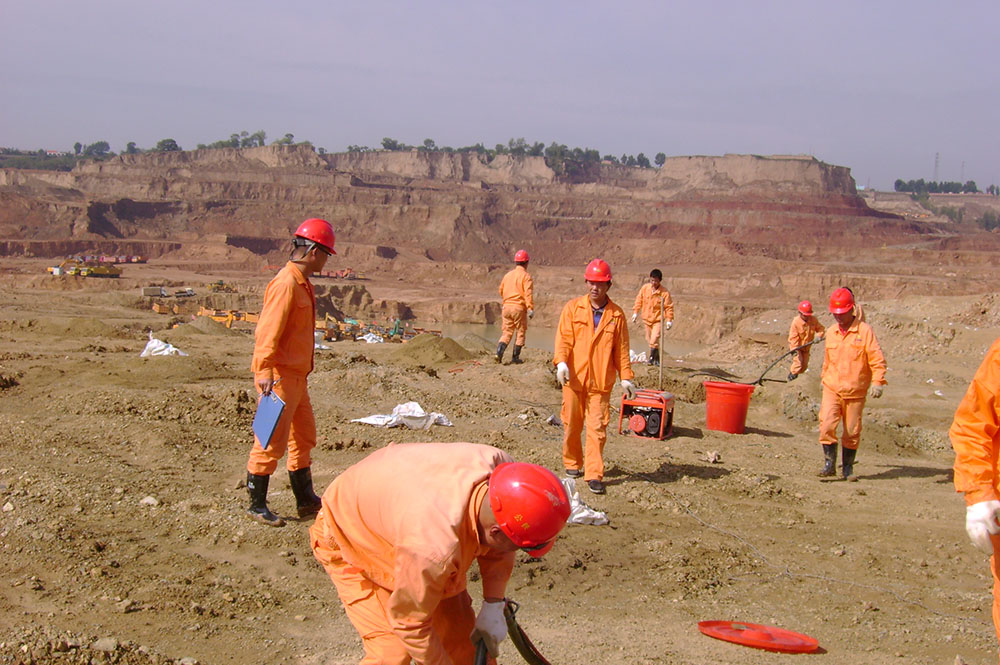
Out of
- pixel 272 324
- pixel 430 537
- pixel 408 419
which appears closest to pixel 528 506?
pixel 430 537

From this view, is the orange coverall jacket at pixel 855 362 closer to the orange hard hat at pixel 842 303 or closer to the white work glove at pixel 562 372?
the orange hard hat at pixel 842 303

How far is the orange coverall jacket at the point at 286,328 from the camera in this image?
5.40 m

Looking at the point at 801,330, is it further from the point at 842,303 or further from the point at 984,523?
the point at 984,523

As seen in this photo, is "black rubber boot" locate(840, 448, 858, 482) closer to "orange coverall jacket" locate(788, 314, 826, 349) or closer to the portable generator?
the portable generator

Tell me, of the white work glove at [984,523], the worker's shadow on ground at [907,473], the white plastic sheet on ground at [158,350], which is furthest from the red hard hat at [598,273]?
the white plastic sheet on ground at [158,350]

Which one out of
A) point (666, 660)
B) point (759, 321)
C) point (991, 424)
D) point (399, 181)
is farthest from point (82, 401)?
point (399, 181)

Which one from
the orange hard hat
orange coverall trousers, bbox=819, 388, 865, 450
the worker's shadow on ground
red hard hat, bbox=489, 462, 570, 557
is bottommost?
the worker's shadow on ground

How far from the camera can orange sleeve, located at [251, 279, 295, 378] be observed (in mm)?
5387

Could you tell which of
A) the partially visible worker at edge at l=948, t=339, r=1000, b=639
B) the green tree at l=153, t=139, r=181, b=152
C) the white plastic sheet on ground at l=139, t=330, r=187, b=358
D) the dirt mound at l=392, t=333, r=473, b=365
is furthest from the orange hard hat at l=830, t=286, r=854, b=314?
the green tree at l=153, t=139, r=181, b=152

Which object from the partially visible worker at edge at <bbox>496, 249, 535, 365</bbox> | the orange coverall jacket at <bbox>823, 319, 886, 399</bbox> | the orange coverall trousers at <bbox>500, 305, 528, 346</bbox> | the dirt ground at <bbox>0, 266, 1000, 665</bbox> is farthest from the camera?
the orange coverall trousers at <bbox>500, 305, 528, 346</bbox>

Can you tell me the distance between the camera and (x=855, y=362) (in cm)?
829

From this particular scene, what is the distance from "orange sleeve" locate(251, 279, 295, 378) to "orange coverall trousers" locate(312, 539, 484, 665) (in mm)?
2429

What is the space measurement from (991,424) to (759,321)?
31045 mm

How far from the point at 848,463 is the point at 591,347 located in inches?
139
